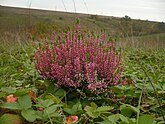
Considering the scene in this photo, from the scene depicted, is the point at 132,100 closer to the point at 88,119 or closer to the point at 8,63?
the point at 88,119

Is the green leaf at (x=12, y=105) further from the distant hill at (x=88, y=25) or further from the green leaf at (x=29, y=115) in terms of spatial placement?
the distant hill at (x=88, y=25)

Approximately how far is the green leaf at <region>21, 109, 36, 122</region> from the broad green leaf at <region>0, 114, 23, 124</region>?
0.15 ft

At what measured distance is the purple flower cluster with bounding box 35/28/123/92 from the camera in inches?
88.5

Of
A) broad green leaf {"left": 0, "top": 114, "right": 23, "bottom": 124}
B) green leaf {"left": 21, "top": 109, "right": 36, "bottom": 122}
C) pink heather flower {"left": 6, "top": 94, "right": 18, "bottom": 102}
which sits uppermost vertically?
pink heather flower {"left": 6, "top": 94, "right": 18, "bottom": 102}

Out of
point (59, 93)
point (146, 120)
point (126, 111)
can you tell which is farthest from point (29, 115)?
point (59, 93)

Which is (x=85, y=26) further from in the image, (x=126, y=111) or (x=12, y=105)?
(x=12, y=105)

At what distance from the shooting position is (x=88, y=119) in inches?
69.8

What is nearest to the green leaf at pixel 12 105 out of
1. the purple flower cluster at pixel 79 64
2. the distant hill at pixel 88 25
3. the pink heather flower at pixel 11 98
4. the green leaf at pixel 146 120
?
the pink heather flower at pixel 11 98

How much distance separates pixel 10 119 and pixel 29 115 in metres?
0.09

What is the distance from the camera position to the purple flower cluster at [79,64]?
225cm

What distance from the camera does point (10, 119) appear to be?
150cm

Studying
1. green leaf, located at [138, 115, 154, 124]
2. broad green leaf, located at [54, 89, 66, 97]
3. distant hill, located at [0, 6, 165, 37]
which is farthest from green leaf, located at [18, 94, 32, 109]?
distant hill, located at [0, 6, 165, 37]

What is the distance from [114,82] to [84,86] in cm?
25

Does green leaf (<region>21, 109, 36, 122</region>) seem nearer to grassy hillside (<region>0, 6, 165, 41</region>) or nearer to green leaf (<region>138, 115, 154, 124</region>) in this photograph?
green leaf (<region>138, 115, 154, 124</region>)
